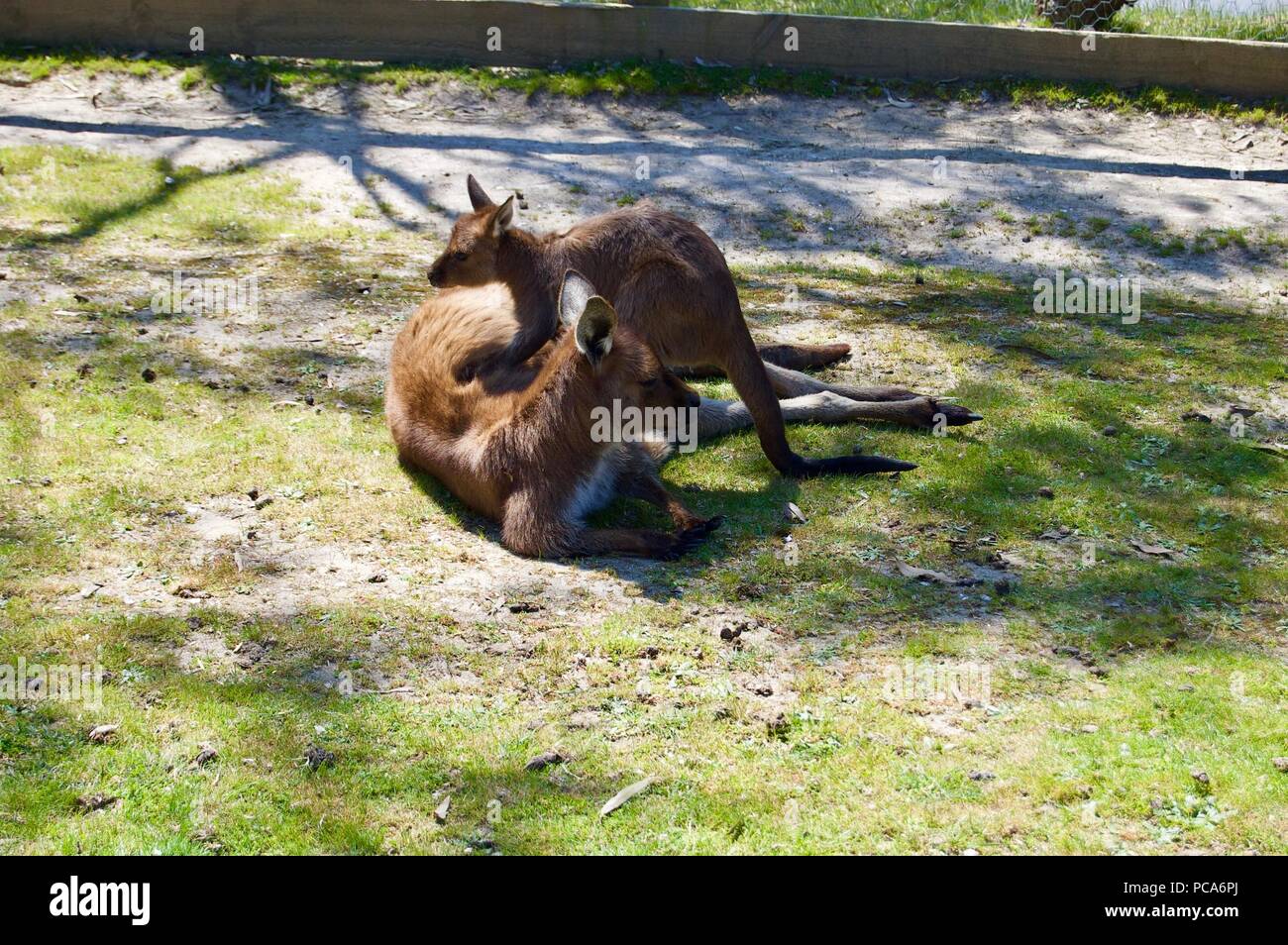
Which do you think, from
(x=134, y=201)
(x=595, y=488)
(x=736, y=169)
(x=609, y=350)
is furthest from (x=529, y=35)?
(x=595, y=488)

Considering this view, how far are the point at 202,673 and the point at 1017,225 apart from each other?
6.73 meters

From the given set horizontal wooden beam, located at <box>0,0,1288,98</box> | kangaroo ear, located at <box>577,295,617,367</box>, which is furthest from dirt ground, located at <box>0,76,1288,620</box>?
kangaroo ear, located at <box>577,295,617,367</box>

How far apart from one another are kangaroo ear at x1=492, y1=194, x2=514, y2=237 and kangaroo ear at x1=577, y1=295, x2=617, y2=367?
53.7 inches

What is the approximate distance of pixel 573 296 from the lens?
5090 mm

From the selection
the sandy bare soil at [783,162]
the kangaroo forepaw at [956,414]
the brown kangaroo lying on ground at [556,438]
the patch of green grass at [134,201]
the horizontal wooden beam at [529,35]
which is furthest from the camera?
the horizontal wooden beam at [529,35]

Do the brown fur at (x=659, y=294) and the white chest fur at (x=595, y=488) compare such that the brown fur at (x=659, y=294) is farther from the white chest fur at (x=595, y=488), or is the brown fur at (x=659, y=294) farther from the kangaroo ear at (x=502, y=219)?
the white chest fur at (x=595, y=488)

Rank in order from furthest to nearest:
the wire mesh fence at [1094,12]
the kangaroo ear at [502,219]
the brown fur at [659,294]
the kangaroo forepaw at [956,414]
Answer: the wire mesh fence at [1094,12]
the kangaroo ear at [502,219]
the kangaroo forepaw at [956,414]
the brown fur at [659,294]

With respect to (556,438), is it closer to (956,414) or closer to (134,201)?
(956,414)

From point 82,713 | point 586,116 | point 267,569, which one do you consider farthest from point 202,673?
point 586,116

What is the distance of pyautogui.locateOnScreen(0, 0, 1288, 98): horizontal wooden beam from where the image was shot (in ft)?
35.2

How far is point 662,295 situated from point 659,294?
1cm

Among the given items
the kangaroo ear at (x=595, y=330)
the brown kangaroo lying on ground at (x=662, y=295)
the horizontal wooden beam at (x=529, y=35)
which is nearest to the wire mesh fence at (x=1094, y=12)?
the horizontal wooden beam at (x=529, y=35)

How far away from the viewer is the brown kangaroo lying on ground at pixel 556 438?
482 centimetres
